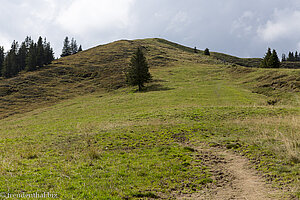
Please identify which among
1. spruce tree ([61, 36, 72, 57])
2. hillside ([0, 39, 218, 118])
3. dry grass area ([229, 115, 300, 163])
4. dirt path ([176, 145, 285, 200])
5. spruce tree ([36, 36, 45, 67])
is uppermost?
spruce tree ([61, 36, 72, 57])

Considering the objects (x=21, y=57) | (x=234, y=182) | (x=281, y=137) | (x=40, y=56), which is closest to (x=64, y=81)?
(x=40, y=56)

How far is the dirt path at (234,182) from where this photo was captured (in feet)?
23.5

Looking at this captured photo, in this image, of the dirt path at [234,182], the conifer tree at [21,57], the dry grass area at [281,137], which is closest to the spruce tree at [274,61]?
the dry grass area at [281,137]

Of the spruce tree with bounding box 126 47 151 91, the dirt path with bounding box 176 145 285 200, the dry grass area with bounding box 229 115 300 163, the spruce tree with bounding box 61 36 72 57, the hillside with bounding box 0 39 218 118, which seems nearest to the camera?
the dirt path with bounding box 176 145 285 200

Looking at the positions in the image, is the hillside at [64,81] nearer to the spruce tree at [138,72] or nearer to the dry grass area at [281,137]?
the spruce tree at [138,72]

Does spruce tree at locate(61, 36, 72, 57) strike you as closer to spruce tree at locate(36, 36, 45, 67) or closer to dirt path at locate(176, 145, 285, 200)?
spruce tree at locate(36, 36, 45, 67)

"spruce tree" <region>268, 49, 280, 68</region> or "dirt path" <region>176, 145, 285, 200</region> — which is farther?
"spruce tree" <region>268, 49, 280, 68</region>

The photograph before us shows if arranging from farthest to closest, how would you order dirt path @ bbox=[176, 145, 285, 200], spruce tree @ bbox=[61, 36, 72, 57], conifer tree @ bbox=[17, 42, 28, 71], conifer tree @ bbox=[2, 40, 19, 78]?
spruce tree @ bbox=[61, 36, 72, 57] < conifer tree @ bbox=[17, 42, 28, 71] < conifer tree @ bbox=[2, 40, 19, 78] < dirt path @ bbox=[176, 145, 285, 200]

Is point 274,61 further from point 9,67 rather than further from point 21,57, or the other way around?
point 21,57

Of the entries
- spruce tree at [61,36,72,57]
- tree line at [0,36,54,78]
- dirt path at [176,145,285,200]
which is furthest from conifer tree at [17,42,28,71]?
dirt path at [176,145,285,200]

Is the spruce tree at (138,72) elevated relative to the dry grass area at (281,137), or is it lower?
elevated

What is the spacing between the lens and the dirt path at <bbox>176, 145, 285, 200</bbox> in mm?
7160

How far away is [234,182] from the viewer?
830cm

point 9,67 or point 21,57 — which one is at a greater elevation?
point 21,57
